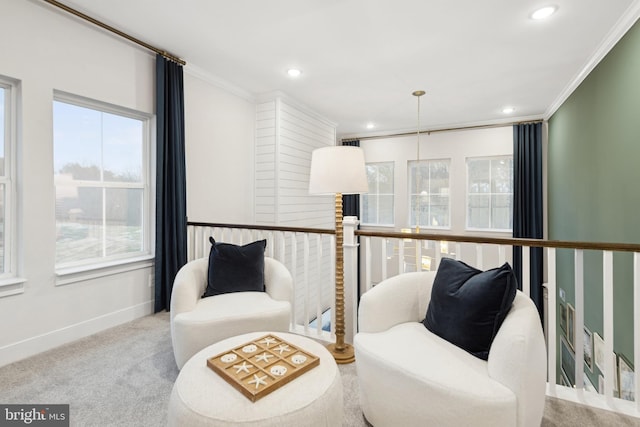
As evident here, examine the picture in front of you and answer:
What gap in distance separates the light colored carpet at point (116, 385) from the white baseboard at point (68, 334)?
8 centimetres

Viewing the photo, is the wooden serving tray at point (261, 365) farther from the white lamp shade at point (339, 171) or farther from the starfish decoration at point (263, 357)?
the white lamp shade at point (339, 171)

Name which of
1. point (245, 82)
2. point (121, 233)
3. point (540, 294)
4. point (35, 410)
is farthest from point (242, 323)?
point (540, 294)

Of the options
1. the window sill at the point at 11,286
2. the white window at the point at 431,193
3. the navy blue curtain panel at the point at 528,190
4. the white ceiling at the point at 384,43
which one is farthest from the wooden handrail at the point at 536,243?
the white window at the point at 431,193

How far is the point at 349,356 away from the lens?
7.39ft

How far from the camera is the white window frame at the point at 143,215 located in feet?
8.41

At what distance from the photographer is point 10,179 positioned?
2287 millimetres

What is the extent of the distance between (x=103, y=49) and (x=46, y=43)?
42cm

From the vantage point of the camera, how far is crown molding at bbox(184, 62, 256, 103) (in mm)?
3486

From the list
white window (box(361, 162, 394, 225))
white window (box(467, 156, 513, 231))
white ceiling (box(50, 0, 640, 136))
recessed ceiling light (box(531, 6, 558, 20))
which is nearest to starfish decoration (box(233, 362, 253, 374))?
A: white ceiling (box(50, 0, 640, 136))

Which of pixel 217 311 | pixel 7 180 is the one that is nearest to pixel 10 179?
pixel 7 180

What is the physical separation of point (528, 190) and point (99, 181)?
5839 millimetres

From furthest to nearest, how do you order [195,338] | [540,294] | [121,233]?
[540,294] → [121,233] → [195,338]

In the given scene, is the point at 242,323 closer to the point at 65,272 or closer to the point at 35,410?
the point at 35,410

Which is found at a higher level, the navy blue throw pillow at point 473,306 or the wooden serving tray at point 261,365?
the navy blue throw pillow at point 473,306
